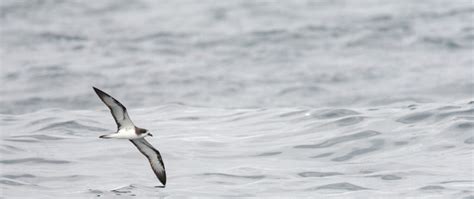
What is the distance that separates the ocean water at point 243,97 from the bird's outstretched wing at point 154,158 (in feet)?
0.79

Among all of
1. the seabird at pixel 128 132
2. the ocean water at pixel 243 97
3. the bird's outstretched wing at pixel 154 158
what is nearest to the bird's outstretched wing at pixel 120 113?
the seabird at pixel 128 132

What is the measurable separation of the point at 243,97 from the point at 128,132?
1161 centimetres

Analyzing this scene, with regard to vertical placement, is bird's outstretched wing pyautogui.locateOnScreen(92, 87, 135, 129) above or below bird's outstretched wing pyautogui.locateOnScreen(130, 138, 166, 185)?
above

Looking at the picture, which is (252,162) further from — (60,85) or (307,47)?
(307,47)

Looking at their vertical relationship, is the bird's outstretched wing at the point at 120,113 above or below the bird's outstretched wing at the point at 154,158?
above

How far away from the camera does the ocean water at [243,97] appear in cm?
1706

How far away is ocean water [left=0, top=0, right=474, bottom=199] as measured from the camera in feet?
56.0

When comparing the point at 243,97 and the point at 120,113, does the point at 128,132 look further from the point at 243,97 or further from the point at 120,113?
the point at 243,97

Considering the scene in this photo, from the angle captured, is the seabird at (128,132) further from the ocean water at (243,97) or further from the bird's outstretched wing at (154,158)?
the ocean water at (243,97)

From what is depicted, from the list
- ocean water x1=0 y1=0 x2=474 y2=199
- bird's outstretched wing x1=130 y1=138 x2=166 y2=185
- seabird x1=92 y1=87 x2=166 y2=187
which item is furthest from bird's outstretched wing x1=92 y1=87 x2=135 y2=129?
ocean water x1=0 y1=0 x2=474 y2=199

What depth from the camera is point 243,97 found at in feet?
89.7

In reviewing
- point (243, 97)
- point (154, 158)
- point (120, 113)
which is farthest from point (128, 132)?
point (243, 97)

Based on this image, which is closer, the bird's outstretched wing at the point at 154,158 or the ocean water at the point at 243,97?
the bird's outstretched wing at the point at 154,158

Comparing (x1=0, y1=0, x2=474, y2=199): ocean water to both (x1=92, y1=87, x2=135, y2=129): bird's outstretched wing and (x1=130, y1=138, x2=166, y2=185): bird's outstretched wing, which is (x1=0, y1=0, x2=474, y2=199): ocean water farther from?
(x1=92, y1=87, x2=135, y2=129): bird's outstretched wing
